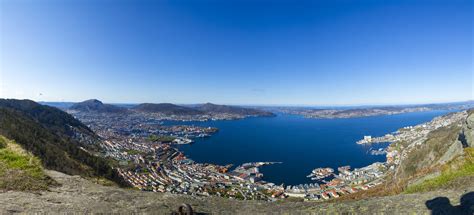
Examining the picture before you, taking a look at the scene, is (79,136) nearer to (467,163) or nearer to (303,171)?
(303,171)

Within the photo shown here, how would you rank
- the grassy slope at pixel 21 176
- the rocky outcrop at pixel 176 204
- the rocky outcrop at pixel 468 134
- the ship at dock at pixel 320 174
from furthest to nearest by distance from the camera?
the ship at dock at pixel 320 174 → the rocky outcrop at pixel 468 134 → the grassy slope at pixel 21 176 → the rocky outcrop at pixel 176 204

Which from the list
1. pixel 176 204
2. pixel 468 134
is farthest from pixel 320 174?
pixel 176 204

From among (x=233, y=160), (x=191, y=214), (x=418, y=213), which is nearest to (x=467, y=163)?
(x=418, y=213)

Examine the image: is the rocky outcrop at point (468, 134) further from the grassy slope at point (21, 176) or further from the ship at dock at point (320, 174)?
the ship at dock at point (320, 174)

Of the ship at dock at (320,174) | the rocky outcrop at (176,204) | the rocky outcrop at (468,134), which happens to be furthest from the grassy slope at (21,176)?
the ship at dock at (320,174)

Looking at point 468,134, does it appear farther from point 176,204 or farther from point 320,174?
point 320,174

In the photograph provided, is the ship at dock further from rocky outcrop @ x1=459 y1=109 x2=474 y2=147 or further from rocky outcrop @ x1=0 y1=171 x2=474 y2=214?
rocky outcrop @ x1=0 y1=171 x2=474 y2=214

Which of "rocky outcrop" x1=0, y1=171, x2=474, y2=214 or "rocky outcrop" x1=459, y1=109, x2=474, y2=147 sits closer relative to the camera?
"rocky outcrop" x1=0, y1=171, x2=474, y2=214

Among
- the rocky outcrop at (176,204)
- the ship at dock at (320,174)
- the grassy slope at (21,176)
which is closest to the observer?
the rocky outcrop at (176,204)

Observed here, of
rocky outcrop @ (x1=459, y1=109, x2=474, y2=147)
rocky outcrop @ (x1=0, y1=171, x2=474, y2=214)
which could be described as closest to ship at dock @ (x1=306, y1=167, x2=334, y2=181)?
rocky outcrop @ (x1=459, y1=109, x2=474, y2=147)
